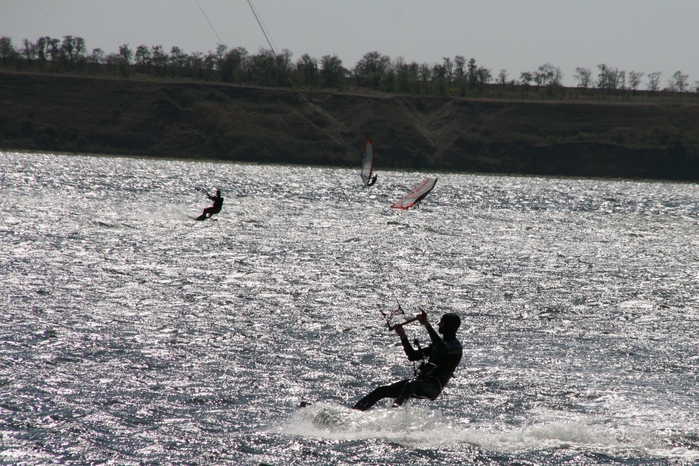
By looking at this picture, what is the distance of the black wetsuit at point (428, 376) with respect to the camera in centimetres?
1048

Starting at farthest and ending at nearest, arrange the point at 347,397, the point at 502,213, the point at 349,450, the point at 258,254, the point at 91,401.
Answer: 1. the point at 502,213
2. the point at 258,254
3. the point at 347,397
4. the point at 91,401
5. the point at 349,450

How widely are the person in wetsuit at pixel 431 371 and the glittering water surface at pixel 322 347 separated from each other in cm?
→ 46

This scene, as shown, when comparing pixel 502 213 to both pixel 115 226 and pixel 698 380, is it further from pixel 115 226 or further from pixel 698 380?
pixel 698 380

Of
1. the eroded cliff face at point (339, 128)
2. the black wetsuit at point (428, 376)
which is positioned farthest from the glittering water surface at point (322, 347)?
the eroded cliff face at point (339, 128)

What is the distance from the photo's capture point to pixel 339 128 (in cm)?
12762

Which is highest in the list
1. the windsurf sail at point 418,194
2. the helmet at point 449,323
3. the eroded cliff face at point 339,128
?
the eroded cliff face at point 339,128

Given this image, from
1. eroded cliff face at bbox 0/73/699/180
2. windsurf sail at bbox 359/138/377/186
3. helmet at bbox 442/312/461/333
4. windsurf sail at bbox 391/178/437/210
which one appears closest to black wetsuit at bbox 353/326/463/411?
helmet at bbox 442/312/461/333

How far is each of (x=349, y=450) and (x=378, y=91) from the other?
488ft

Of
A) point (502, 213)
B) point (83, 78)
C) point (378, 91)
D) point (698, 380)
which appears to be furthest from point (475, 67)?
point (698, 380)

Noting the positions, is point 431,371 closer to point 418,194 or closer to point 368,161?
point 368,161

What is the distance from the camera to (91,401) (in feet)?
34.5

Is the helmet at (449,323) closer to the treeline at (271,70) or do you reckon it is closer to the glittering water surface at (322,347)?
the glittering water surface at (322,347)

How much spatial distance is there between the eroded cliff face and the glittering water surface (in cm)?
7936

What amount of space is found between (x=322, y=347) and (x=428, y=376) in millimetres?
4293
